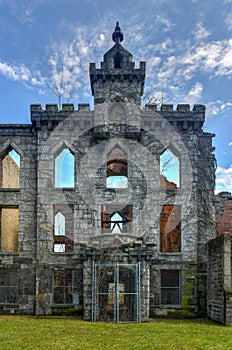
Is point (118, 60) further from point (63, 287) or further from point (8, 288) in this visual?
point (8, 288)

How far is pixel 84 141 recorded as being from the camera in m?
19.9

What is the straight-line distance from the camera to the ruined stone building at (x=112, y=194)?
18578 millimetres

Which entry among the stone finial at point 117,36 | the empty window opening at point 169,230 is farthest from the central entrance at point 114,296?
the stone finial at point 117,36

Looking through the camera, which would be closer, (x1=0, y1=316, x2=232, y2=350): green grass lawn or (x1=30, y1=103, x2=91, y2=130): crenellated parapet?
(x1=0, y1=316, x2=232, y2=350): green grass lawn

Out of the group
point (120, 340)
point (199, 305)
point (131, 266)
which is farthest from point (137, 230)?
point (120, 340)

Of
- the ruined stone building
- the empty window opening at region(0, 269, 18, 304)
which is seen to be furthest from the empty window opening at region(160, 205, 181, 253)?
the empty window opening at region(0, 269, 18, 304)

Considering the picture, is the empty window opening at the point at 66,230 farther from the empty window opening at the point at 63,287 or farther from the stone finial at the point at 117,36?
the stone finial at the point at 117,36

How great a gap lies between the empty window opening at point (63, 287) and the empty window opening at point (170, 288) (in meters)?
4.67

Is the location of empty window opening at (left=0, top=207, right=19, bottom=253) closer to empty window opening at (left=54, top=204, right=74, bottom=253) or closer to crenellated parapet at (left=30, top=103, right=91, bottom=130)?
empty window opening at (left=54, top=204, right=74, bottom=253)

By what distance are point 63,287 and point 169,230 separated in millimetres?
6163

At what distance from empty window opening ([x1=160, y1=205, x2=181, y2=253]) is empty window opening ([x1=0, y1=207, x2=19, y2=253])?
849 centimetres

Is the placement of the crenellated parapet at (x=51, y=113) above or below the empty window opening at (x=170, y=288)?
above

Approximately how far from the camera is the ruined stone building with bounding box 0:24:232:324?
18.6m

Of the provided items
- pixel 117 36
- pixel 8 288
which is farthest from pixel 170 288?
pixel 117 36
